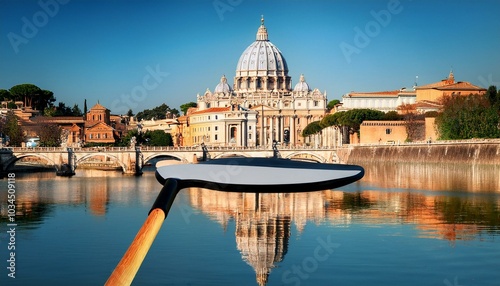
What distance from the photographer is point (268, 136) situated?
338ft

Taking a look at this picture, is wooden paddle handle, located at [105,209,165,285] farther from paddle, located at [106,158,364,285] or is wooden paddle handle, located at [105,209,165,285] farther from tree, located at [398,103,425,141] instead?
tree, located at [398,103,425,141]

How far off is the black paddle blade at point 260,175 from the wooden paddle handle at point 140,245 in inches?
5.2

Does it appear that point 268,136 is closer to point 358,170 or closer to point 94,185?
point 94,185

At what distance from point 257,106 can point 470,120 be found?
52.4m

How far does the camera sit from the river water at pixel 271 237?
1362 cm

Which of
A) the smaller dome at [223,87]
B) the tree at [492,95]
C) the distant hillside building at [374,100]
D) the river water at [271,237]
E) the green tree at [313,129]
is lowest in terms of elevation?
the river water at [271,237]

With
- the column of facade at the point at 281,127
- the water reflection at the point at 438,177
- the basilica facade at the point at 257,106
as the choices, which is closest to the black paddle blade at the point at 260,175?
the water reflection at the point at 438,177

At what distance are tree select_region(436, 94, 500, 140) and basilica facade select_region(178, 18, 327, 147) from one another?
30.5m

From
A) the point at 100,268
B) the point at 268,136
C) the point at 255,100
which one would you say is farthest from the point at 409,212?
the point at 255,100

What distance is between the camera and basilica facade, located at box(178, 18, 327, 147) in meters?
83.8

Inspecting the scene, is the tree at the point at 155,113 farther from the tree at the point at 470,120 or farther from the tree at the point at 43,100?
the tree at the point at 470,120

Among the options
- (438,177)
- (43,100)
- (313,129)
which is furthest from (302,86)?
(438,177)

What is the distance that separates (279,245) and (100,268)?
14.8 feet

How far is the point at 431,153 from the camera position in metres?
51.8
